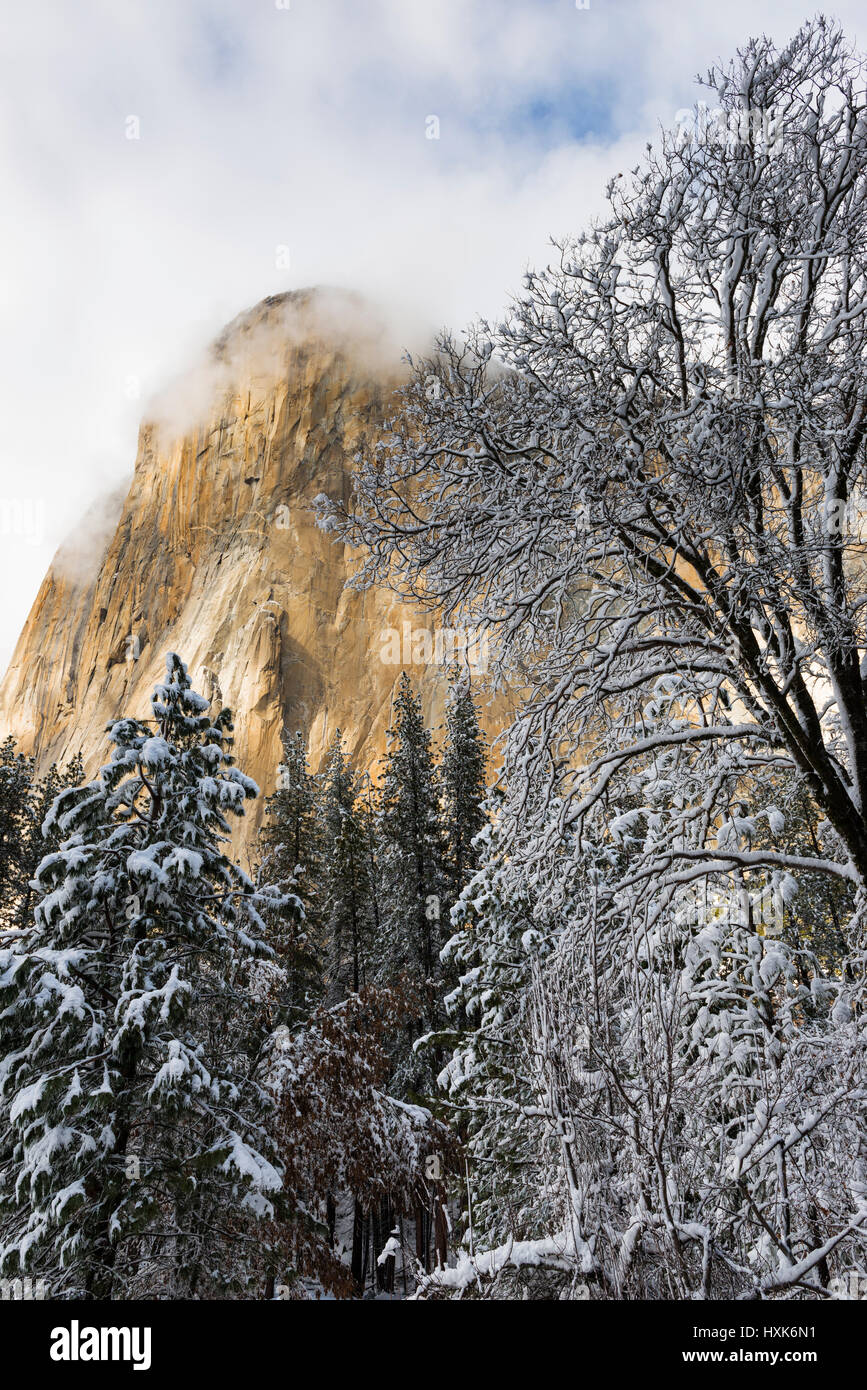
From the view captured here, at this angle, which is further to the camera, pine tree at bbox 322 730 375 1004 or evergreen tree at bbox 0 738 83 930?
pine tree at bbox 322 730 375 1004

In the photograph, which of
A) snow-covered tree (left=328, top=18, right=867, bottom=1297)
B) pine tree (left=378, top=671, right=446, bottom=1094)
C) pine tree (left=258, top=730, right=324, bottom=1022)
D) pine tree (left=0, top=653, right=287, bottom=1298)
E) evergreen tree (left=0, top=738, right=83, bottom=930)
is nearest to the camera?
snow-covered tree (left=328, top=18, right=867, bottom=1297)

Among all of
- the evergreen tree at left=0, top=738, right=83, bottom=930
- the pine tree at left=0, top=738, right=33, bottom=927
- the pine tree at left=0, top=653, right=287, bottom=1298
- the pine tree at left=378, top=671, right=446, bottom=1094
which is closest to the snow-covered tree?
the pine tree at left=0, top=653, right=287, bottom=1298

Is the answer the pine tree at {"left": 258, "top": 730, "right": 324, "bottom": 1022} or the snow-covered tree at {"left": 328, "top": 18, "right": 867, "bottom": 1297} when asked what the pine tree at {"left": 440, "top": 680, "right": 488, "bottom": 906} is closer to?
the pine tree at {"left": 258, "top": 730, "right": 324, "bottom": 1022}

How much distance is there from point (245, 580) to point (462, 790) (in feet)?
173

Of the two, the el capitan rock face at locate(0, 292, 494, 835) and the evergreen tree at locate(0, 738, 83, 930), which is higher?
the el capitan rock face at locate(0, 292, 494, 835)

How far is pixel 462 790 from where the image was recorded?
21.1 m

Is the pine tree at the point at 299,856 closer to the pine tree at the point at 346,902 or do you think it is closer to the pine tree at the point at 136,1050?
the pine tree at the point at 346,902

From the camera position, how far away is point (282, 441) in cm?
7912

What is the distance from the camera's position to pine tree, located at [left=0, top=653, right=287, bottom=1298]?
20.6 ft

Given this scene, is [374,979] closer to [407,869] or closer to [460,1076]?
[407,869]

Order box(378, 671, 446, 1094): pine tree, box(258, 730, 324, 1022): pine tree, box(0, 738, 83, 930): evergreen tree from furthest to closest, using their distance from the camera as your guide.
Answer: box(0, 738, 83, 930): evergreen tree
box(378, 671, 446, 1094): pine tree
box(258, 730, 324, 1022): pine tree

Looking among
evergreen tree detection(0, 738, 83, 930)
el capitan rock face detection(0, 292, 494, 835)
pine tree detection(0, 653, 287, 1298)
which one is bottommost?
pine tree detection(0, 653, 287, 1298)

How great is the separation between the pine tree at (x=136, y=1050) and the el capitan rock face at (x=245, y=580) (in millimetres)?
48301

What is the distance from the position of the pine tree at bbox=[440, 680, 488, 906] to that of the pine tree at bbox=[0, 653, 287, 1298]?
12.2 metres
